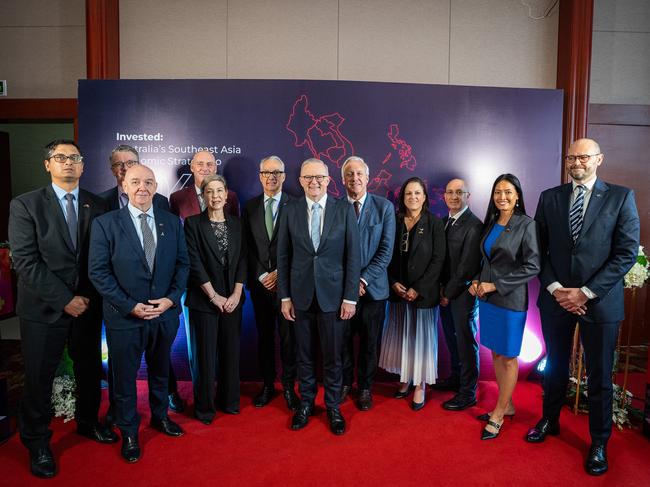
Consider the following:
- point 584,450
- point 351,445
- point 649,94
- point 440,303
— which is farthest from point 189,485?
point 649,94

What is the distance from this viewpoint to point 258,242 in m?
3.61

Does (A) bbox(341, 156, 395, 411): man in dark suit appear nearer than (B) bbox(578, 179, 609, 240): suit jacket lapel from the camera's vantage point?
No

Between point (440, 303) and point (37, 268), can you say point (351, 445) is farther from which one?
point (37, 268)

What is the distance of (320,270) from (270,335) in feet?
3.07

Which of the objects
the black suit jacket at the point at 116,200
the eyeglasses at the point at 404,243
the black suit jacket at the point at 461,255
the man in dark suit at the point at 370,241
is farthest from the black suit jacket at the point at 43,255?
the black suit jacket at the point at 461,255

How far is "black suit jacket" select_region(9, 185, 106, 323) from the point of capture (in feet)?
8.97

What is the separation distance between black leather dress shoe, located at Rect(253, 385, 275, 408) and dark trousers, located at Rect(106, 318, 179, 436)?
0.99 meters

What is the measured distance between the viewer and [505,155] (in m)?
4.34

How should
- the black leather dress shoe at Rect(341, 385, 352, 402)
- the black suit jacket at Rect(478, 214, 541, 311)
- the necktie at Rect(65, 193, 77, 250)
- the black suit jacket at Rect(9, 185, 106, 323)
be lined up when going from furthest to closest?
the black leather dress shoe at Rect(341, 385, 352, 402)
the black suit jacket at Rect(478, 214, 541, 311)
the necktie at Rect(65, 193, 77, 250)
the black suit jacket at Rect(9, 185, 106, 323)

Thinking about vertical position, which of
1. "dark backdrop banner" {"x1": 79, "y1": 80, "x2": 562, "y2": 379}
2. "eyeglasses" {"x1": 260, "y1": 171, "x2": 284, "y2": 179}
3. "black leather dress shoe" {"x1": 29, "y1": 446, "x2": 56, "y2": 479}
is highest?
"dark backdrop banner" {"x1": 79, "y1": 80, "x2": 562, "y2": 379}

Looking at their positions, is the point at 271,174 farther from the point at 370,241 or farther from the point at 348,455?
the point at 348,455

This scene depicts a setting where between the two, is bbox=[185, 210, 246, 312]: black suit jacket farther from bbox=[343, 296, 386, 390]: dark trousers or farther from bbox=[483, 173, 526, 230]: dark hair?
bbox=[483, 173, 526, 230]: dark hair

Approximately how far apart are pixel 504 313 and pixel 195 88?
10.8 feet

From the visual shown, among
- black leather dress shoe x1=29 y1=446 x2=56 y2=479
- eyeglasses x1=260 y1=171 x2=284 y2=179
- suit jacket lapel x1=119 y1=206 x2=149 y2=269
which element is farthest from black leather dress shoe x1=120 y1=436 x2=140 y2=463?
eyeglasses x1=260 y1=171 x2=284 y2=179
